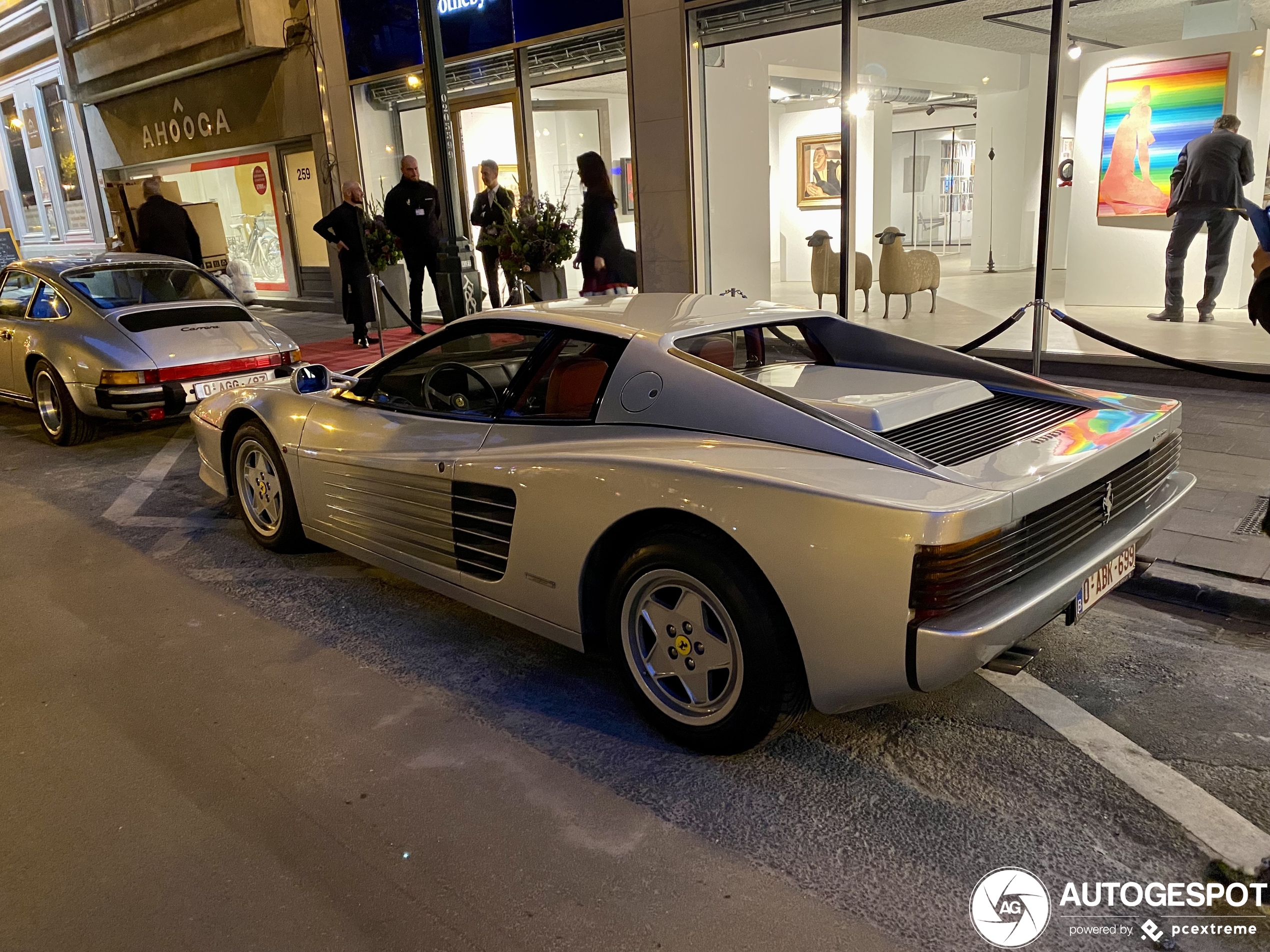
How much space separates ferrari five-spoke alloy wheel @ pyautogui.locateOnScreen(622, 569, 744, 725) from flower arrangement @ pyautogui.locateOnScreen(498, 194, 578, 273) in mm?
8149

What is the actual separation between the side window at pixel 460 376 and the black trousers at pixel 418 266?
302 inches

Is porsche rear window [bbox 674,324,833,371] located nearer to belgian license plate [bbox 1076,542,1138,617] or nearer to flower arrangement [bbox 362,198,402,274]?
belgian license plate [bbox 1076,542,1138,617]

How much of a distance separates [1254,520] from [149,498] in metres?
6.53

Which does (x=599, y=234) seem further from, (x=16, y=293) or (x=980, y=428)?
(x=980, y=428)

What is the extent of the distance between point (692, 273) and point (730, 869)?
30.2 feet

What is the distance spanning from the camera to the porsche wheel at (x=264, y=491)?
4.71 m

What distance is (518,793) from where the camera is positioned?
2.82m

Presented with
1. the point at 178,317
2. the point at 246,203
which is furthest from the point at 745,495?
the point at 246,203

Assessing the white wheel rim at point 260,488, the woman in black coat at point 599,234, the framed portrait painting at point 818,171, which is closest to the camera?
the white wheel rim at point 260,488

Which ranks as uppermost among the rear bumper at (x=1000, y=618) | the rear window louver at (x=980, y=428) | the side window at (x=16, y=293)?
the side window at (x=16, y=293)

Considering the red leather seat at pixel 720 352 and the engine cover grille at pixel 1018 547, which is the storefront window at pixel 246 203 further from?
the engine cover grille at pixel 1018 547

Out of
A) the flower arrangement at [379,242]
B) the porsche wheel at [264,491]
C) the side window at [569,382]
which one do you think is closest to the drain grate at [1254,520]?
the side window at [569,382]

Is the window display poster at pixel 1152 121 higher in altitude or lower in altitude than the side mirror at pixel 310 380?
higher

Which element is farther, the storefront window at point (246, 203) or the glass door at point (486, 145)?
the storefront window at point (246, 203)
